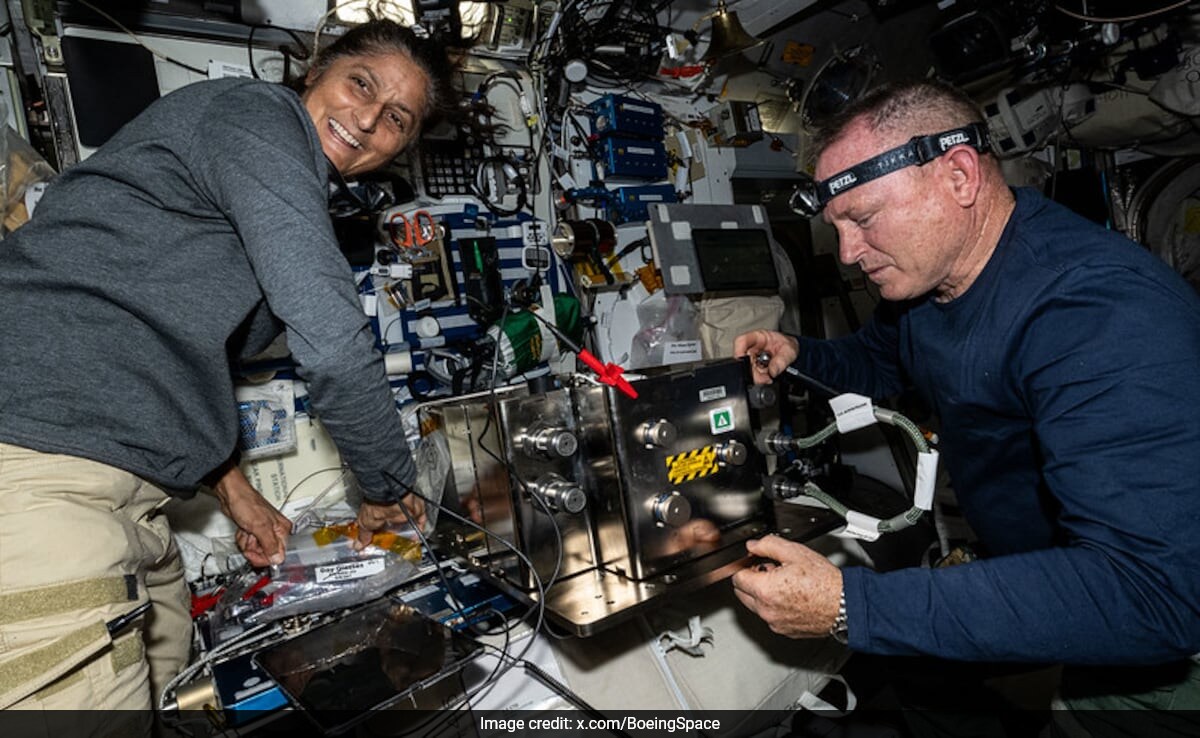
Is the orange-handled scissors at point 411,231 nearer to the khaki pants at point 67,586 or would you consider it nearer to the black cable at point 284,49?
the black cable at point 284,49

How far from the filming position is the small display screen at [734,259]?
279 centimetres

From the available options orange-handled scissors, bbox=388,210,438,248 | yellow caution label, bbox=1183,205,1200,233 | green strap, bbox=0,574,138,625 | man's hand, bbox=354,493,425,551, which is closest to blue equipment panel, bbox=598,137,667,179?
orange-handled scissors, bbox=388,210,438,248

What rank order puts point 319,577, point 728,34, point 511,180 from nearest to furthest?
point 319,577 → point 511,180 → point 728,34

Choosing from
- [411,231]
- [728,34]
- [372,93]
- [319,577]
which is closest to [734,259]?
[728,34]

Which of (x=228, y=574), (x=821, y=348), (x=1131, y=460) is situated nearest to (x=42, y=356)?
(x=228, y=574)

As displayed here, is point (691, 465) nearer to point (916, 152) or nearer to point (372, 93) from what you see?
point (916, 152)

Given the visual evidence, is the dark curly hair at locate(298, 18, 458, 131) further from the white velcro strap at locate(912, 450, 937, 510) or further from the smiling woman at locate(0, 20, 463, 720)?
the white velcro strap at locate(912, 450, 937, 510)

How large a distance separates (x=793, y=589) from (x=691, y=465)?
37cm

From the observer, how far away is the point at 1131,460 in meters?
0.92

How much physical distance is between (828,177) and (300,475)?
5.99 ft

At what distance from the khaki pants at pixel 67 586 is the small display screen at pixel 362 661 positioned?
25 centimetres

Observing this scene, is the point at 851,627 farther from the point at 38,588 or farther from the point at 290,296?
the point at 38,588

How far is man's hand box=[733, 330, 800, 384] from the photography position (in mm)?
1798

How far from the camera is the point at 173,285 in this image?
107cm
